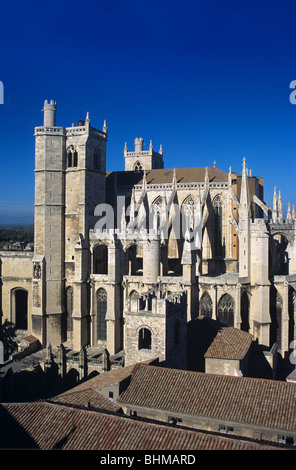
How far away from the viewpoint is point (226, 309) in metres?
34.8

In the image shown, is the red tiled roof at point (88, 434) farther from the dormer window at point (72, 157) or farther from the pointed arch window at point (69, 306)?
the dormer window at point (72, 157)

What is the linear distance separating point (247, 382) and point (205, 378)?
2.08 metres

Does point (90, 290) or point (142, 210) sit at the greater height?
point (142, 210)

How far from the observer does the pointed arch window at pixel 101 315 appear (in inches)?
1538

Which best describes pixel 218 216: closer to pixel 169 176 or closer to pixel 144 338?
pixel 169 176

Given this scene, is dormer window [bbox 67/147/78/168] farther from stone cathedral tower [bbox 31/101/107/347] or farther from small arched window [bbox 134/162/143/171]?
small arched window [bbox 134/162/143/171]

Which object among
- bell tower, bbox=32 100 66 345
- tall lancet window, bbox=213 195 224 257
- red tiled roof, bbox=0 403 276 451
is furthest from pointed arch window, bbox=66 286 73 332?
red tiled roof, bbox=0 403 276 451

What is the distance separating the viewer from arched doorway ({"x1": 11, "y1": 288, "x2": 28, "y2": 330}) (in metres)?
44.4

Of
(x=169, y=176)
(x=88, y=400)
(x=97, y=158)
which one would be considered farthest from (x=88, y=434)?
(x=169, y=176)

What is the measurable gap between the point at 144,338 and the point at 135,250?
15144mm

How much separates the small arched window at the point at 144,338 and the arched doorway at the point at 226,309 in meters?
7.72

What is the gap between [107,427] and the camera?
60.1 feet
